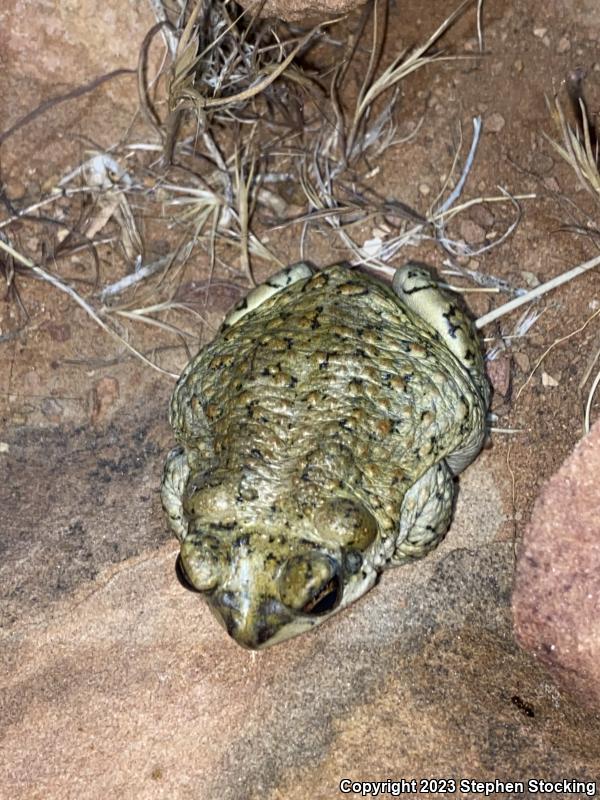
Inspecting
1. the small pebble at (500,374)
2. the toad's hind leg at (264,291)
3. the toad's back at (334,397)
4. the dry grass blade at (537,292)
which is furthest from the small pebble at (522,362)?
the toad's hind leg at (264,291)

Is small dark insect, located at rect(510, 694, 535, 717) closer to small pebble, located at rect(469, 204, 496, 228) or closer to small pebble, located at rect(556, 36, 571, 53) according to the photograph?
small pebble, located at rect(469, 204, 496, 228)

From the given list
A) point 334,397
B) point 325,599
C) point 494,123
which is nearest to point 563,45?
point 494,123

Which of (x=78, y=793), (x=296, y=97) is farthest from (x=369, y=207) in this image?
(x=78, y=793)

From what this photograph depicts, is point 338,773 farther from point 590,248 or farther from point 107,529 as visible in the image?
point 590,248

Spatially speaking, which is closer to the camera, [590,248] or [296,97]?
[590,248]

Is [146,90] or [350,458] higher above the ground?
[146,90]

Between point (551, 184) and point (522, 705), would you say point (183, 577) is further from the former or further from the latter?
point (551, 184)

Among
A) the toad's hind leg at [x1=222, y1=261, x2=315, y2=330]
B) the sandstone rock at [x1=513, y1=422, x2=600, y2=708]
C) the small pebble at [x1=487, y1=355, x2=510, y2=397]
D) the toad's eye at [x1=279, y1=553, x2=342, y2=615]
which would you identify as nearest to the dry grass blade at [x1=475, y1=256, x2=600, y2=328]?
the small pebble at [x1=487, y1=355, x2=510, y2=397]

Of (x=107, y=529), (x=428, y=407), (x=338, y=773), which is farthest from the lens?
(x=107, y=529)
